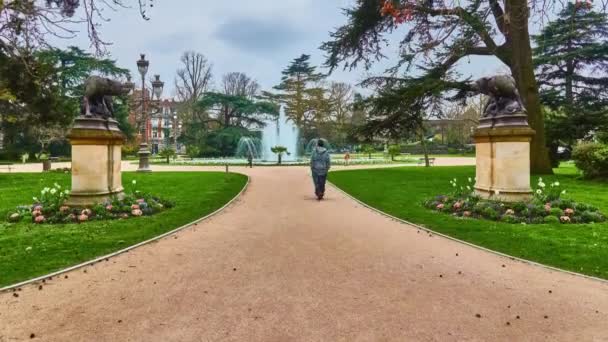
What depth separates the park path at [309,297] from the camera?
3068 millimetres

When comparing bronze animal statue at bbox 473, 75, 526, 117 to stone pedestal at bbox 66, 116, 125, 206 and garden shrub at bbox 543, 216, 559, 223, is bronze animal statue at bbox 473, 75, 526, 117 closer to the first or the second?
garden shrub at bbox 543, 216, 559, 223

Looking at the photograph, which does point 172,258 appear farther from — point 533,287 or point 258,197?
point 258,197

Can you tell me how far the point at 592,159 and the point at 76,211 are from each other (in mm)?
17980

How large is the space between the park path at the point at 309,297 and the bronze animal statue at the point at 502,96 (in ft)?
14.3

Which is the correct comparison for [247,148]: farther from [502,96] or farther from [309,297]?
[309,297]

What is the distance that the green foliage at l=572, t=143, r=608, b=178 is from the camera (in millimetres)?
15317

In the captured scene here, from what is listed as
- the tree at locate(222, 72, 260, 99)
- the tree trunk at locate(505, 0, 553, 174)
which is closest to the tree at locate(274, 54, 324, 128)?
the tree at locate(222, 72, 260, 99)

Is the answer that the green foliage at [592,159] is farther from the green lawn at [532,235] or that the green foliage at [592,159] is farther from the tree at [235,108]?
the tree at [235,108]

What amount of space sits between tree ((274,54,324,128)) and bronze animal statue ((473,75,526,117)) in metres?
50.3

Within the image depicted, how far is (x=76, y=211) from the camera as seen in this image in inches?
320

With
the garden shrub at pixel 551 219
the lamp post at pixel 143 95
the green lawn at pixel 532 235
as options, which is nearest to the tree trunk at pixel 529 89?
the green lawn at pixel 532 235

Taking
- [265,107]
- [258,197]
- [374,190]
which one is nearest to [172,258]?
[258,197]

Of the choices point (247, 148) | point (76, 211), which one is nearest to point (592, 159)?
point (76, 211)

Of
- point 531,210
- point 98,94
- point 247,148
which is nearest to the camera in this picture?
point 531,210
